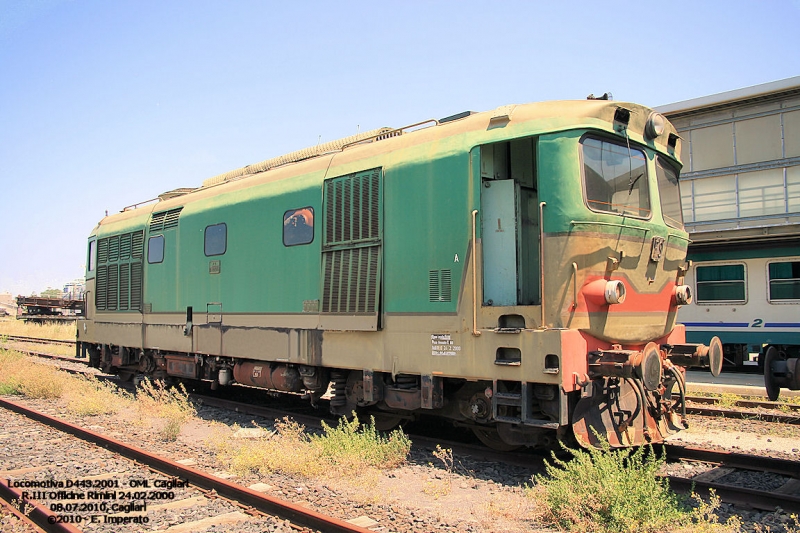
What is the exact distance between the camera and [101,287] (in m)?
14.5

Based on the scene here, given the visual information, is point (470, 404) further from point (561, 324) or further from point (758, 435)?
point (758, 435)

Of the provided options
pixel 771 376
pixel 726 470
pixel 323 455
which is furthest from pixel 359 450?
pixel 771 376

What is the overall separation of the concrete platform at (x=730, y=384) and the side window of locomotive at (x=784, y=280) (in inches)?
85.3

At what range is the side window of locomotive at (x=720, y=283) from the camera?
54.3 ft

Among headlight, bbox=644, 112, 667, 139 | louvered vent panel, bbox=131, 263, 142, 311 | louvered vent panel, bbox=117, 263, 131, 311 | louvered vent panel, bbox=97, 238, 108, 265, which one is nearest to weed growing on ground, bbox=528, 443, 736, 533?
headlight, bbox=644, 112, 667, 139

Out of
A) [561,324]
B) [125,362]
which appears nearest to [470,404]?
[561,324]

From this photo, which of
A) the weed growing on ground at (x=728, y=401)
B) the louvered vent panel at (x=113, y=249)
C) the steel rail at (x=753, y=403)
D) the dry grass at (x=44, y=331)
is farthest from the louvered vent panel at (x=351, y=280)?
the dry grass at (x=44, y=331)

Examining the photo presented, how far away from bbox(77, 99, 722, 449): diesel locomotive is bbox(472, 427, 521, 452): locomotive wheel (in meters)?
0.03

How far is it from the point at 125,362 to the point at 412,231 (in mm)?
9114

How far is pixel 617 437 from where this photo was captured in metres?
6.41

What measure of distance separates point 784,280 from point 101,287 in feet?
55.4

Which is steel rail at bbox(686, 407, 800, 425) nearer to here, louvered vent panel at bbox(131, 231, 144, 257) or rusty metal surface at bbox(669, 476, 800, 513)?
rusty metal surface at bbox(669, 476, 800, 513)

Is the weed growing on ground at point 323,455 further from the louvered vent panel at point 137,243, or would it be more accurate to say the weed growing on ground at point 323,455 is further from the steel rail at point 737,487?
the louvered vent panel at point 137,243

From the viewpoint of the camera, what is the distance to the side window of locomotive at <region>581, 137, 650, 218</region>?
6492 millimetres
